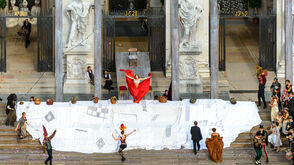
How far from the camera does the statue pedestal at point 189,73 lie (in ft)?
144

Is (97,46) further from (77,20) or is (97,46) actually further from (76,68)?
(76,68)

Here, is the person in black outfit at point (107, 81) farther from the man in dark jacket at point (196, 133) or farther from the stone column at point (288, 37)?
the stone column at point (288, 37)

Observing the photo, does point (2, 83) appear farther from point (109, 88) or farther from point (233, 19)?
point (233, 19)

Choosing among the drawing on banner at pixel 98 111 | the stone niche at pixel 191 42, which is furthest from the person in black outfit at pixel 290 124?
the stone niche at pixel 191 42

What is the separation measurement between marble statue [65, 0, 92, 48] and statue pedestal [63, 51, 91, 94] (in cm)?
53

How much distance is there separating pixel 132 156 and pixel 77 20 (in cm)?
926

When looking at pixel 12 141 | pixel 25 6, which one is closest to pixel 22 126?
pixel 12 141

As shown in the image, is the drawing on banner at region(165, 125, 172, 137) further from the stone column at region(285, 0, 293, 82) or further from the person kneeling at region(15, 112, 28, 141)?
the stone column at region(285, 0, 293, 82)

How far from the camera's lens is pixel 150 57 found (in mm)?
45406

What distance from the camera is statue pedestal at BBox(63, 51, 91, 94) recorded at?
4381 cm

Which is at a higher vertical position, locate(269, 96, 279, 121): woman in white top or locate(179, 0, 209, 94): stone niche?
locate(179, 0, 209, 94): stone niche

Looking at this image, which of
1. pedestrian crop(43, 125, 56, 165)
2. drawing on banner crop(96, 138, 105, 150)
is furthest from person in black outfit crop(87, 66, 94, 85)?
pedestrian crop(43, 125, 56, 165)

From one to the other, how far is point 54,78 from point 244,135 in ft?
35.7

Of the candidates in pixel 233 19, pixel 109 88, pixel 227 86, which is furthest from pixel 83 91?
pixel 233 19
